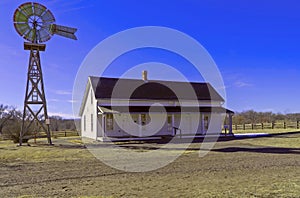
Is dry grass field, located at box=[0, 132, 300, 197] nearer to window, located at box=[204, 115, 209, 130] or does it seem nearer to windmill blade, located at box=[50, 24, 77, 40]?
windmill blade, located at box=[50, 24, 77, 40]

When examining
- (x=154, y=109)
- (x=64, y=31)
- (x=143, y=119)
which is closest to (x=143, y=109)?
(x=143, y=119)

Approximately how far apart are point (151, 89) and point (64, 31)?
9.13 meters

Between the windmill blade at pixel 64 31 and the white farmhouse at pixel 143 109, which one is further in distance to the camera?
the white farmhouse at pixel 143 109

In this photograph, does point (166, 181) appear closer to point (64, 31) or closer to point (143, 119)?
point (143, 119)

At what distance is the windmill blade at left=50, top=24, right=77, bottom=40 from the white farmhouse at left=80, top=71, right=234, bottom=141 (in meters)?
4.22

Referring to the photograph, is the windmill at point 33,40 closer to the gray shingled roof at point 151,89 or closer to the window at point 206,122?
the gray shingled roof at point 151,89

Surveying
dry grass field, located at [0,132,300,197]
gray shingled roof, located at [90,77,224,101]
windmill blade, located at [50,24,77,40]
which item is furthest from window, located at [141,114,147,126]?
dry grass field, located at [0,132,300,197]

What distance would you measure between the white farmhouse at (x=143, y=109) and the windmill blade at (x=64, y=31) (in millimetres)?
4215

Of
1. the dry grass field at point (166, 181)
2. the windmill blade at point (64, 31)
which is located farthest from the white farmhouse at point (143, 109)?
the dry grass field at point (166, 181)

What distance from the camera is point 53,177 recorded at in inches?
331

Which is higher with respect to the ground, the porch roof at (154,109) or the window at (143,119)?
the porch roof at (154,109)

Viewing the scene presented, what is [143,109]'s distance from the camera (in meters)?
23.9

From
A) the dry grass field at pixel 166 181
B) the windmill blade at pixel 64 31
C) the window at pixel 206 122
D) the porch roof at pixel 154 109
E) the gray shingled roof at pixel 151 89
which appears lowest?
the dry grass field at pixel 166 181

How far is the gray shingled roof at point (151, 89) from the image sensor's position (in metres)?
25.2
